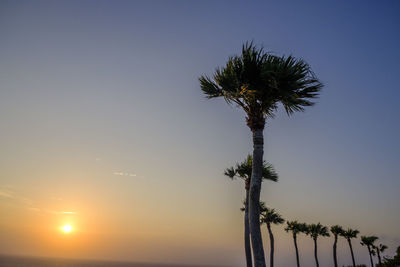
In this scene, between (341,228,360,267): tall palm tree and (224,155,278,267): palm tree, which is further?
(341,228,360,267): tall palm tree

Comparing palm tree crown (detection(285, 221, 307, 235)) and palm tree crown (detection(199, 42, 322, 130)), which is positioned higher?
palm tree crown (detection(199, 42, 322, 130))

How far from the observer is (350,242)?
5028cm

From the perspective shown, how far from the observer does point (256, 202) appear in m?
8.94

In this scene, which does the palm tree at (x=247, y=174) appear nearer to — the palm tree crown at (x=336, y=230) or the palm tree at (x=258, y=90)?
the palm tree at (x=258, y=90)

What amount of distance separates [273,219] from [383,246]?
98.8 ft

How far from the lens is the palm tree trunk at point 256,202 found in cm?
853

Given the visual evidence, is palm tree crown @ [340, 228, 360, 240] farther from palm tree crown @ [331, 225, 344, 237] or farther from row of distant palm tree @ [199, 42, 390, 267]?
row of distant palm tree @ [199, 42, 390, 267]

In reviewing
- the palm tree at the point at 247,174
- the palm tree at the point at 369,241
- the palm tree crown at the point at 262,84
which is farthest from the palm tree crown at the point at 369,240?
the palm tree crown at the point at 262,84

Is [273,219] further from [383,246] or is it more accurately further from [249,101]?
[249,101]

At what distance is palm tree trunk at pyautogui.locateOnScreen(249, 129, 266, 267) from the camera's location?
8531 millimetres

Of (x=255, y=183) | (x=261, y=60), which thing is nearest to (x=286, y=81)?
(x=261, y=60)

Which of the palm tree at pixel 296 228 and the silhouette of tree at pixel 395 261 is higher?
the palm tree at pixel 296 228

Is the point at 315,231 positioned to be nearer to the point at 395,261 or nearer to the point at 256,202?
the point at 395,261

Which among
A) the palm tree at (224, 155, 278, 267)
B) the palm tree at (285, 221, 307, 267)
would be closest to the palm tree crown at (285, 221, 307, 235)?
the palm tree at (285, 221, 307, 267)
